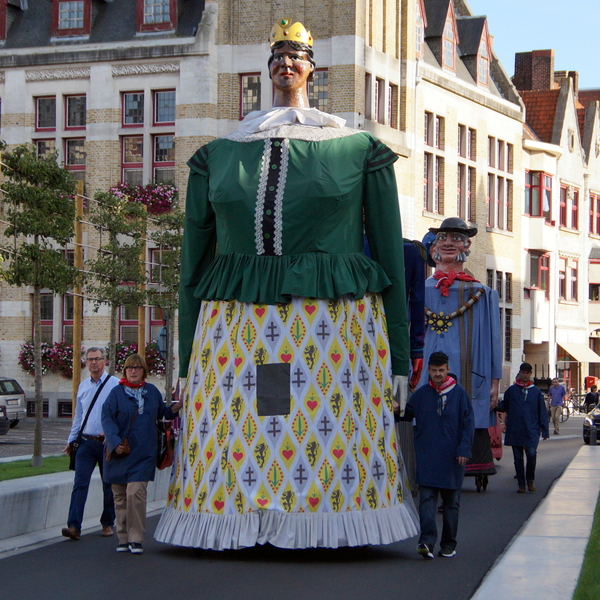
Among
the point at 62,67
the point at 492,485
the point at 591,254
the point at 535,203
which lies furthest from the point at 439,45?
the point at 492,485

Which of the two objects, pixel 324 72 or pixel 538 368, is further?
pixel 538 368

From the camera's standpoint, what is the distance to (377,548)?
7719 mm

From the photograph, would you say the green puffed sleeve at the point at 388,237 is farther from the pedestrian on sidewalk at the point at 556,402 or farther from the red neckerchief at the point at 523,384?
the pedestrian on sidewalk at the point at 556,402

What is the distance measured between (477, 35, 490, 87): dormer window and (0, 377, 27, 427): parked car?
21.2 metres

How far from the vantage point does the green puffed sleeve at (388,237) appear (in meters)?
7.33

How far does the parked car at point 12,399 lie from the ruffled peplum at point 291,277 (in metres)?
24.2

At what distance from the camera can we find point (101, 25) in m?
37.4

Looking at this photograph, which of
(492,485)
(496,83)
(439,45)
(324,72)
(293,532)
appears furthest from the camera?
(496,83)

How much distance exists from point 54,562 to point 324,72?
94.2ft

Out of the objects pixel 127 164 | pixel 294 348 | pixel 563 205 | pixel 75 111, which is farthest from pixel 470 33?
pixel 294 348

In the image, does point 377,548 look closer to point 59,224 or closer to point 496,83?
point 59,224

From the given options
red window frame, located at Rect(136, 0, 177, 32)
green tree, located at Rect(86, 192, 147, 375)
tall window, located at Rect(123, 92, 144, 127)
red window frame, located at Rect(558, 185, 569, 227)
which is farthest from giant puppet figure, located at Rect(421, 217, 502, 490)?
red window frame, located at Rect(558, 185, 569, 227)

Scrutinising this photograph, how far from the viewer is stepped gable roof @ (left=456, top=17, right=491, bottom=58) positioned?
1768 inches

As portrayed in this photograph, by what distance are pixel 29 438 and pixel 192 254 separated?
19.8 meters
